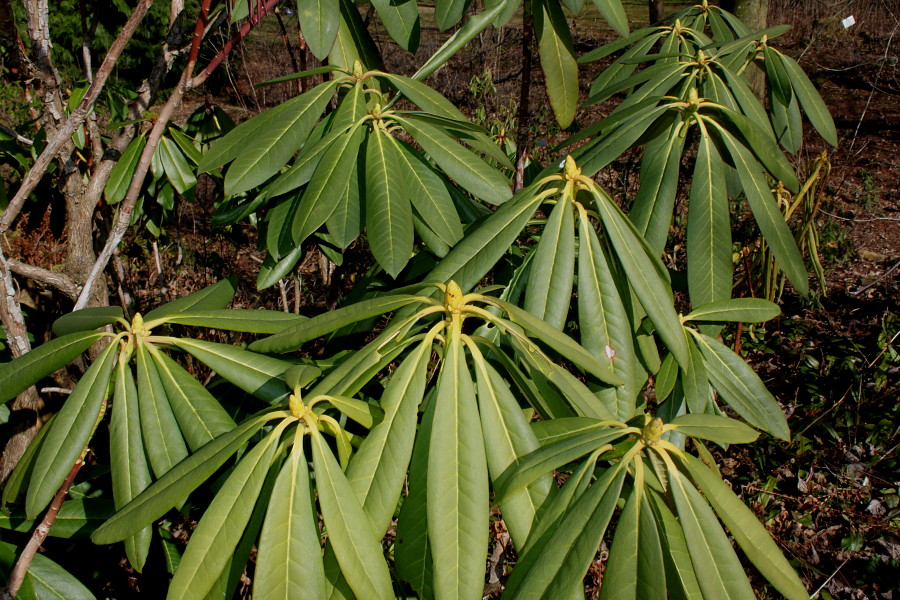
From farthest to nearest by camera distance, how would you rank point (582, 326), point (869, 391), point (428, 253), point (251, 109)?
point (251, 109) → point (869, 391) → point (428, 253) → point (582, 326)

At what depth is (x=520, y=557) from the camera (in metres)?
0.73

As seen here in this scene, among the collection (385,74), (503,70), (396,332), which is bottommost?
(396,332)

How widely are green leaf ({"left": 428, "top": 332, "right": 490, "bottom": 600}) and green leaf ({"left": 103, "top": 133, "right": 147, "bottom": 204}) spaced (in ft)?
4.37

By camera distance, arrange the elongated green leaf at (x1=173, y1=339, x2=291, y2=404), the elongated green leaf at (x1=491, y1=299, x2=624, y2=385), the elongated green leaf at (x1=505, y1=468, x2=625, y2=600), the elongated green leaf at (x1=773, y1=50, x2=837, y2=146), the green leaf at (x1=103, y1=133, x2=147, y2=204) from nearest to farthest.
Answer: the elongated green leaf at (x1=505, y1=468, x2=625, y2=600)
the elongated green leaf at (x1=491, y1=299, x2=624, y2=385)
the elongated green leaf at (x1=173, y1=339, x2=291, y2=404)
the elongated green leaf at (x1=773, y1=50, x2=837, y2=146)
the green leaf at (x1=103, y1=133, x2=147, y2=204)

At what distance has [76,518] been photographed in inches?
46.1

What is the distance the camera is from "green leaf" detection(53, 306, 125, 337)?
0.93m

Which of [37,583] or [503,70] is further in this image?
[503,70]

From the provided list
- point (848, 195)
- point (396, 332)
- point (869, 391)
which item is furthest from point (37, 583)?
point (848, 195)

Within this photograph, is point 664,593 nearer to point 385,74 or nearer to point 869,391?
point 385,74

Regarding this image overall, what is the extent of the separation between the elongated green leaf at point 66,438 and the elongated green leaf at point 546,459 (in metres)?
0.53

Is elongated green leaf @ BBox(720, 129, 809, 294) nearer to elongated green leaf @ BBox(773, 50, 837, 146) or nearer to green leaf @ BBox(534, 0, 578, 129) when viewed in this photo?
green leaf @ BBox(534, 0, 578, 129)

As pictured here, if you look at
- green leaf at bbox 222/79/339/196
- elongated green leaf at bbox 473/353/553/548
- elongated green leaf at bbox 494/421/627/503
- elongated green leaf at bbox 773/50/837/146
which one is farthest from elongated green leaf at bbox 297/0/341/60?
elongated green leaf at bbox 773/50/837/146

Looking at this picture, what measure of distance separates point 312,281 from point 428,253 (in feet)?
8.11

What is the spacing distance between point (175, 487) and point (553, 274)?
543 millimetres
